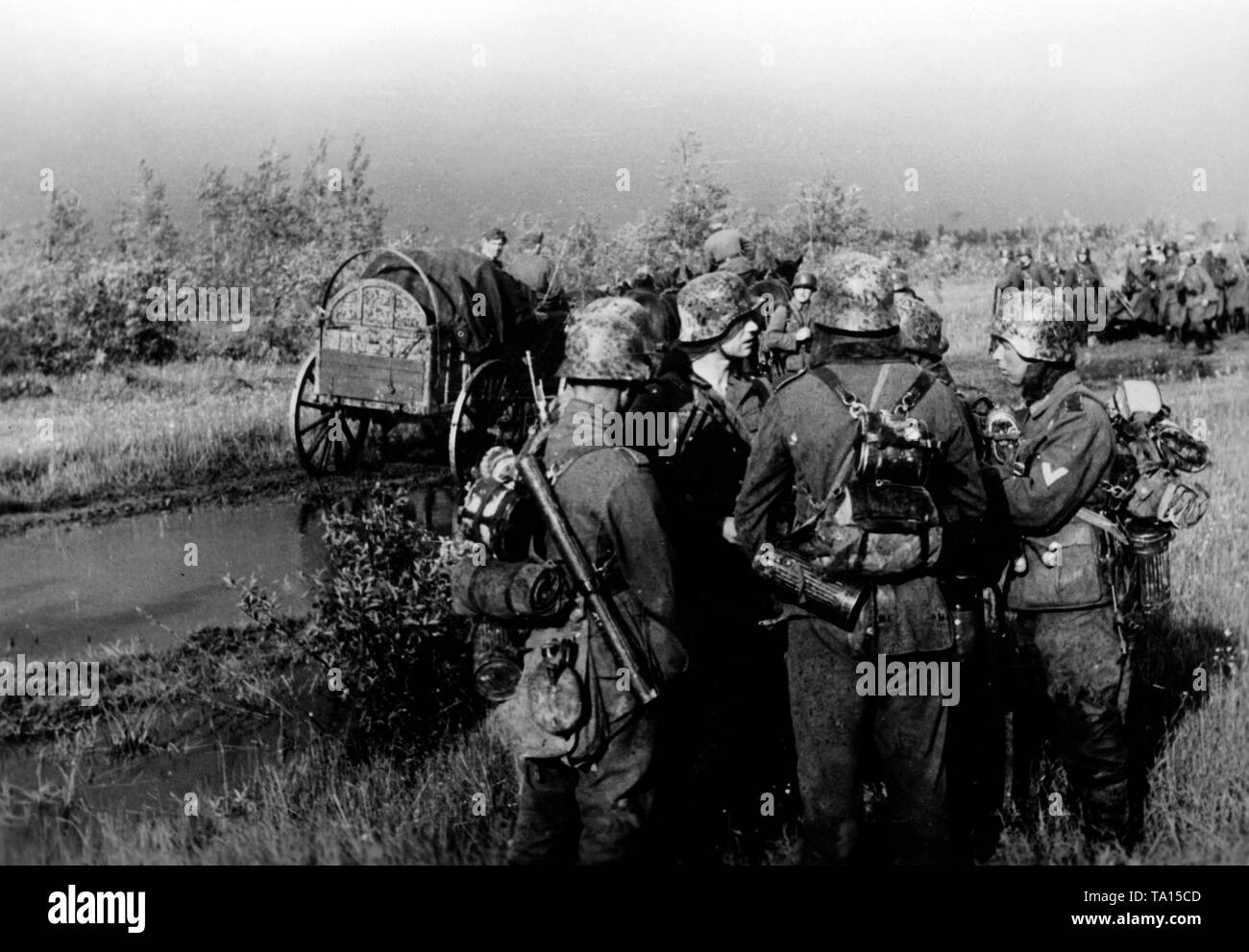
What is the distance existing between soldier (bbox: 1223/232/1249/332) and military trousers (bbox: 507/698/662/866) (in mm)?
20977

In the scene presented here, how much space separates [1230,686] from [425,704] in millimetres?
3402

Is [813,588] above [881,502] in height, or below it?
below

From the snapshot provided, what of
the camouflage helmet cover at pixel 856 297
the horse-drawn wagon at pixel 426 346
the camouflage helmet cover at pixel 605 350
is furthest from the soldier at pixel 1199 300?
the camouflage helmet cover at pixel 605 350

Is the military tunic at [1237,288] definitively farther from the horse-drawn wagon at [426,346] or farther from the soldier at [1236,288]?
the horse-drawn wagon at [426,346]

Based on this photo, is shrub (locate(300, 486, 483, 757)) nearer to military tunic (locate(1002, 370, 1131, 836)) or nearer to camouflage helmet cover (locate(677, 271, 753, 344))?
camouflage helmet cover (locate(677, 271, 753, 344))

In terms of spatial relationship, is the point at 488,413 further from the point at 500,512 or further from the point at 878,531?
the point at 878,531

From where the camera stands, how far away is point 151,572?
798 cm

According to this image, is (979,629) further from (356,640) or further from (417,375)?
(417,375)

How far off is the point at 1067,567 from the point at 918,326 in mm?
1786

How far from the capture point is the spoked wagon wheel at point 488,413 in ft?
32.4

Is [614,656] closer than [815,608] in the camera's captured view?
Yes

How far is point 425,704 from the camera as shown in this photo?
5.66m

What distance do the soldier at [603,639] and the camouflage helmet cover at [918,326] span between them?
2.31m

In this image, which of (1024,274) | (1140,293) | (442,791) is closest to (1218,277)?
(1140,293)
